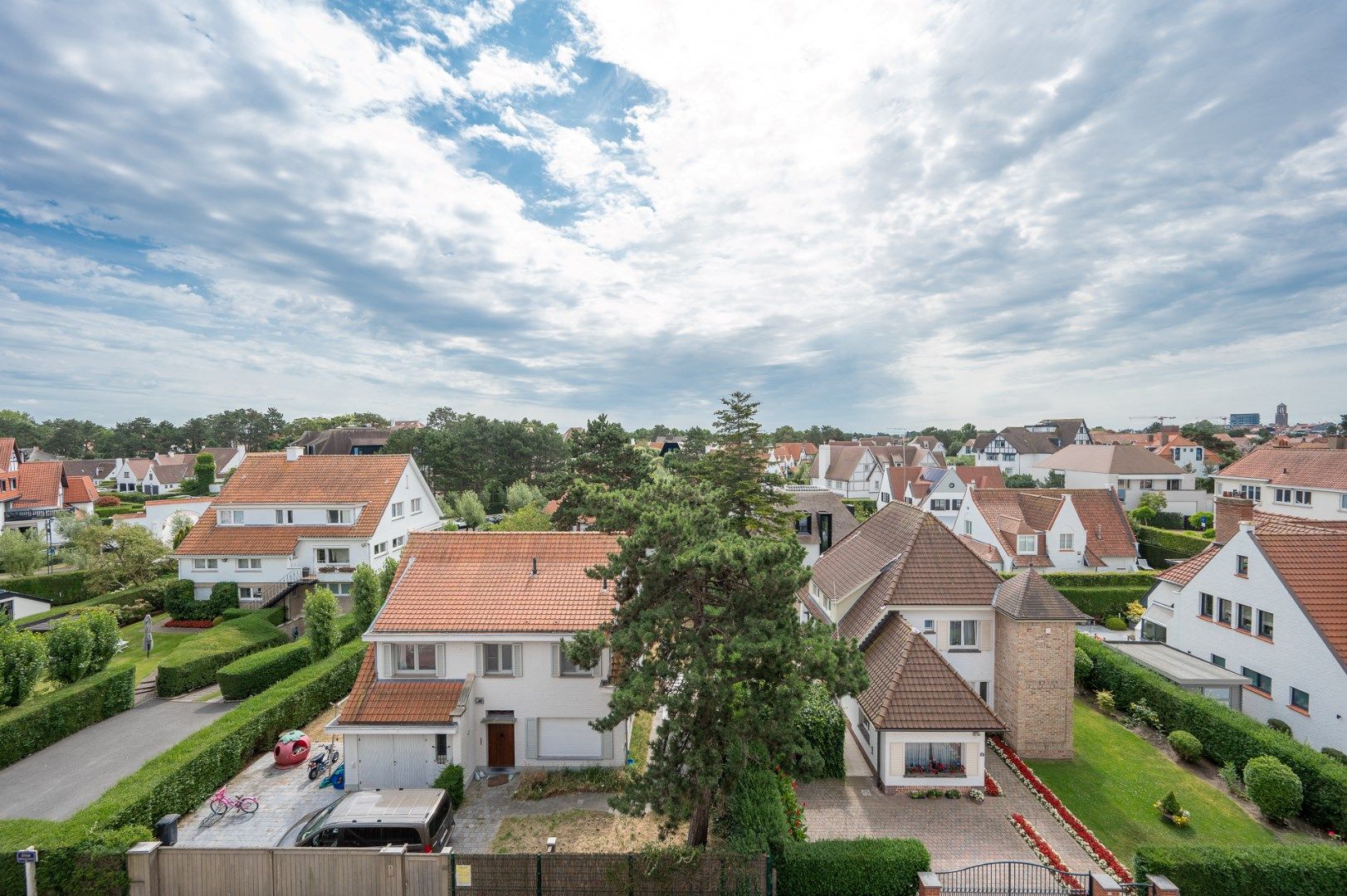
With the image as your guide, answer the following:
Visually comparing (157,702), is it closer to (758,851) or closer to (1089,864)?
(758,851)

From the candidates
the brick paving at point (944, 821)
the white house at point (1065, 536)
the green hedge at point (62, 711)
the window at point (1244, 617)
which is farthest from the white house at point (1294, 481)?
the green hedge at point (62, 711)

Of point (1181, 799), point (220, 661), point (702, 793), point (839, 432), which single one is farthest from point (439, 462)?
point (839, 432)

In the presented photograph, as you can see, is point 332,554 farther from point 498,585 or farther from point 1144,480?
point 1144,480

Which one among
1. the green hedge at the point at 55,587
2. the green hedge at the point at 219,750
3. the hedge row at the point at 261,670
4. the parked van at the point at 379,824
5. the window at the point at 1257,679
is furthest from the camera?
the green hedge at the point at 55,587

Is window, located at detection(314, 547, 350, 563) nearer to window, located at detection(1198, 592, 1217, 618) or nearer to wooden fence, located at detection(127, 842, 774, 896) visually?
wooden fence, located at detection(127, 842, 774, 896)

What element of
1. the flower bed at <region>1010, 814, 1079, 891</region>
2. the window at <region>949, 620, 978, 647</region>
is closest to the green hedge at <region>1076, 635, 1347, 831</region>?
the window at <region>949, 620, 978, 647</region>

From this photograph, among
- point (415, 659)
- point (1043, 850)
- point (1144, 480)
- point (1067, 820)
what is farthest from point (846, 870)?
point (1144, 480)

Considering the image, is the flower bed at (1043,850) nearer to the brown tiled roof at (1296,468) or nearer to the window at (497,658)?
the window at (497,658)
